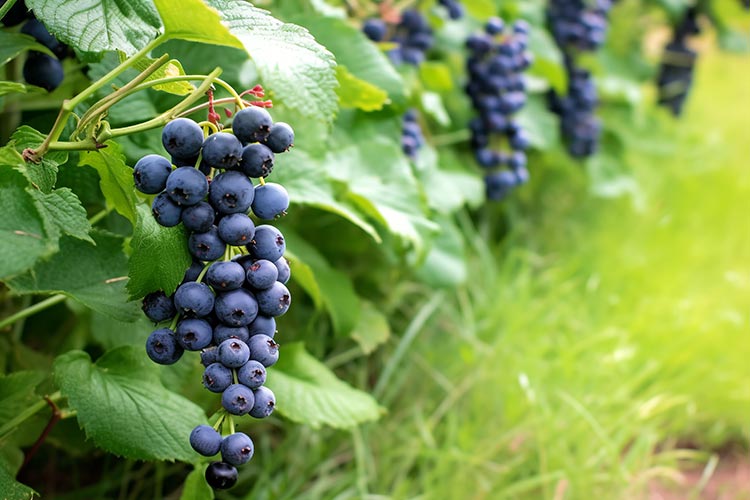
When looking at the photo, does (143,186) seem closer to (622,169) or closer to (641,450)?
(641,450)

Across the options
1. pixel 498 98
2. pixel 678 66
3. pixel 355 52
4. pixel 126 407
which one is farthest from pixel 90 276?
pixel 678 66

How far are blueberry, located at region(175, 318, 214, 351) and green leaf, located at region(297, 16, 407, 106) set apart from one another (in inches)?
30.2

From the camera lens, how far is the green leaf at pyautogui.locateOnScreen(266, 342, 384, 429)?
50.3 inches

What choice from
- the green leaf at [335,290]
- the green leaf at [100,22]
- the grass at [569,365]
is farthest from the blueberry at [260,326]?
the grass at [569,365]

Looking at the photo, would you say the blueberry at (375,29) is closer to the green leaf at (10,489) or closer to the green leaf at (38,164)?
the green leaf at (38,164)

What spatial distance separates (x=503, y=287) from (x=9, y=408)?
4.67 ft

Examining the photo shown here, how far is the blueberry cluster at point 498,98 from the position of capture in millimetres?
2090

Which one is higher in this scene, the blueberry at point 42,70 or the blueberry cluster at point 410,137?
the blueberry at point 42,70

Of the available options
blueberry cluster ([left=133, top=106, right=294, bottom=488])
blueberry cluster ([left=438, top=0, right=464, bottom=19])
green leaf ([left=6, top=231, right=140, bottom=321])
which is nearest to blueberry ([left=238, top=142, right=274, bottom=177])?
blueberry cluster ([left=133, top=106, right=294, bottom=488])

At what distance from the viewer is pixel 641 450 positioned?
5.90ft

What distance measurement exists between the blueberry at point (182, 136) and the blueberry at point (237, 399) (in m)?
0.27

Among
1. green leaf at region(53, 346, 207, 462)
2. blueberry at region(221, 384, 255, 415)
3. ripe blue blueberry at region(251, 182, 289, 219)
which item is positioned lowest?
green leaf at region(53, 346, 207, 462)

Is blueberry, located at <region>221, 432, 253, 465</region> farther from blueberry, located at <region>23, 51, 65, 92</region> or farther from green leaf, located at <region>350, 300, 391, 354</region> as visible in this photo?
green leaf, located at <region>350, 300, 391, 354</region>

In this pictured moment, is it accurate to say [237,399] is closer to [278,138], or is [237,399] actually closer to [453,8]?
[278,138]
